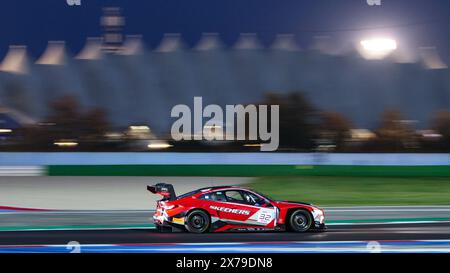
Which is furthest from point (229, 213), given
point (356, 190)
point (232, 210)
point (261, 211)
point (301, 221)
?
point (356, 190)

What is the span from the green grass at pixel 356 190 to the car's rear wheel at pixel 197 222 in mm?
8813

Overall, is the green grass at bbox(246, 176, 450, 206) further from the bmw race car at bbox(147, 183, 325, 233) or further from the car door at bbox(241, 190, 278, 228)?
the car door at bbox(241, 190, 278, 228)

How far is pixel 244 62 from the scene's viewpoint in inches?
2108

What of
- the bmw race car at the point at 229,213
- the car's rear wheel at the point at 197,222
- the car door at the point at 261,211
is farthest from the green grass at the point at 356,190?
the car's rear wheel at the point at 197,222

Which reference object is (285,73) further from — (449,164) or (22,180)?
(22,180)

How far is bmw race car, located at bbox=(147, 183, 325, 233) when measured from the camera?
1054cm

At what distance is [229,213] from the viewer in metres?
10.7

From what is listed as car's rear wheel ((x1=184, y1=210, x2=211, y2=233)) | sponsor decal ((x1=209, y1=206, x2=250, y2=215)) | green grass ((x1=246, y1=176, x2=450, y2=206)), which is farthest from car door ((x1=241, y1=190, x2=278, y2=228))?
green grass ((x1=246, y1=176, x2=450, y2=206))

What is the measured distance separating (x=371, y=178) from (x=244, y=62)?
28500 millimetres

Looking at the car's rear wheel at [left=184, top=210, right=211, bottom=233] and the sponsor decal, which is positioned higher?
the sponsor decal

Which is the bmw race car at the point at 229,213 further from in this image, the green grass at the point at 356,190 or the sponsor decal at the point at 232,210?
the green grass at the point at 356,190

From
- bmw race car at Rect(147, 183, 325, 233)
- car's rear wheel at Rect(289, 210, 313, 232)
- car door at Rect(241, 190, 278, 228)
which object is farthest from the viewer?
car's rear wheel at Rect(289, 210, 313, 232)
